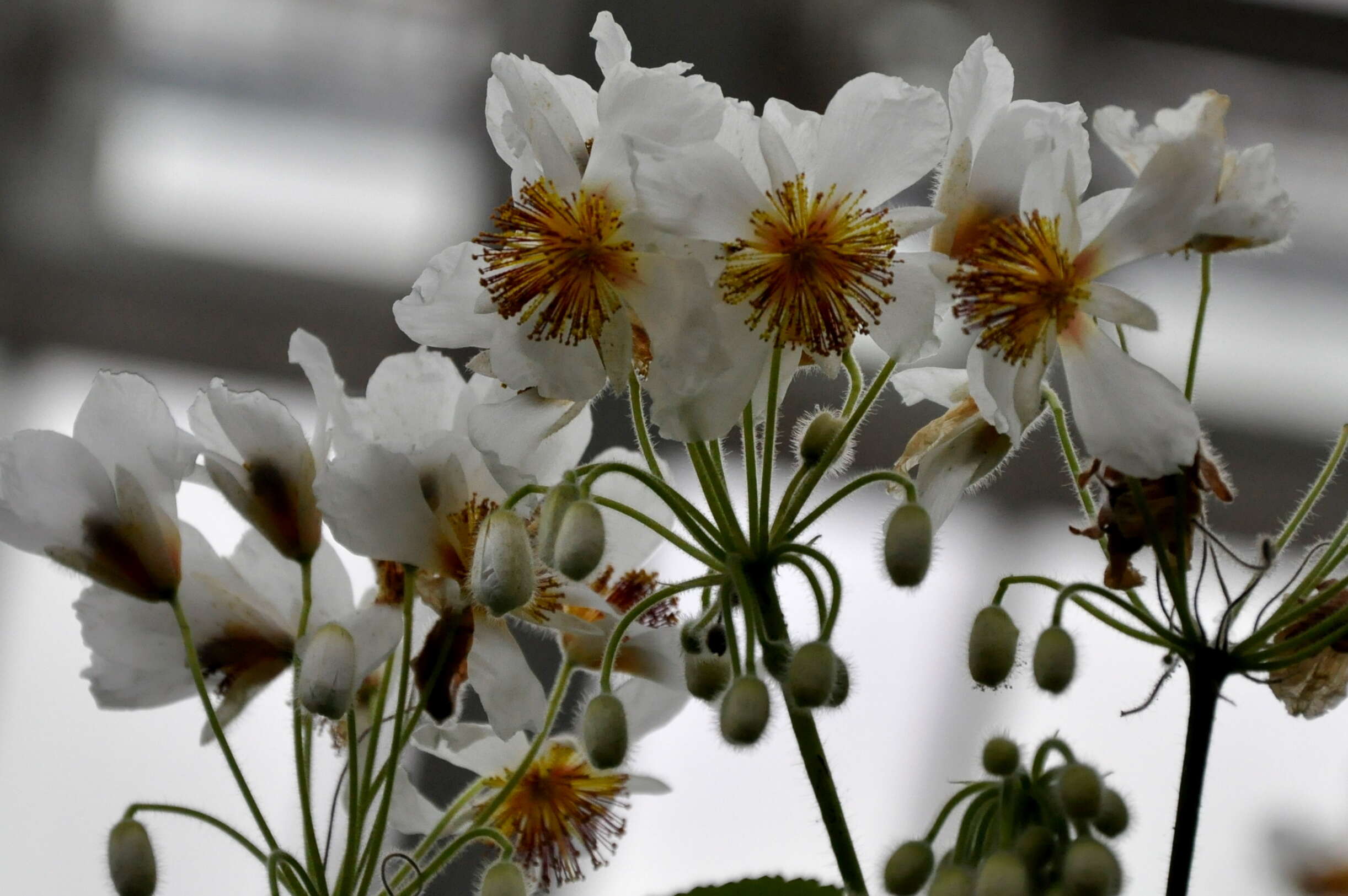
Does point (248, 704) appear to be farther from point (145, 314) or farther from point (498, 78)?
point (145, 314)

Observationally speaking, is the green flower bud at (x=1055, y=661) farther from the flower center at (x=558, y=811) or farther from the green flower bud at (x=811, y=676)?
the flower center at (x=558, y=811)

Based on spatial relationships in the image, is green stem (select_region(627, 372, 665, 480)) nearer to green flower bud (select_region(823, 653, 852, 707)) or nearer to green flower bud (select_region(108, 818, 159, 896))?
green flower bud (select_region(823, 653, 852, 707))

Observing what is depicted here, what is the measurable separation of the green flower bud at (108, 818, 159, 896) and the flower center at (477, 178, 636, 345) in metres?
0.20

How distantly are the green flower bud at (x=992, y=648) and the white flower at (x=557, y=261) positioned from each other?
13cm

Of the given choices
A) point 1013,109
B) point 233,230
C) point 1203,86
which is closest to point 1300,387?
point 1203,86

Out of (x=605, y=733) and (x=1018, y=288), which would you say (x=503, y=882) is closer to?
(x=605, y=733)

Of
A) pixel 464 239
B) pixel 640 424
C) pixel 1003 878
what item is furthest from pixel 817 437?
pixel 464 239

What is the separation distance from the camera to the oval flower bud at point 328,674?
419 millimetres

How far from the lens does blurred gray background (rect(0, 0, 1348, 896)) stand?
2.37 m

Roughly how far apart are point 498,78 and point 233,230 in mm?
2246

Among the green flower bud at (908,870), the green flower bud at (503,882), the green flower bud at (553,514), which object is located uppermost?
the green flower bud at (553,514)

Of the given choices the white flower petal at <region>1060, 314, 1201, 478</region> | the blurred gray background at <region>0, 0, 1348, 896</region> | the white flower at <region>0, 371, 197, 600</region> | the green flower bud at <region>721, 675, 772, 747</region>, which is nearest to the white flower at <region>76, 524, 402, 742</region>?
the white flower at <region>0, 371, 197, 600</region>

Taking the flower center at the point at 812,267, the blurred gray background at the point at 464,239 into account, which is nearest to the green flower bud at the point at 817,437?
the flower center at the point at 812,267

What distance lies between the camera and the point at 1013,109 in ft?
1.43
